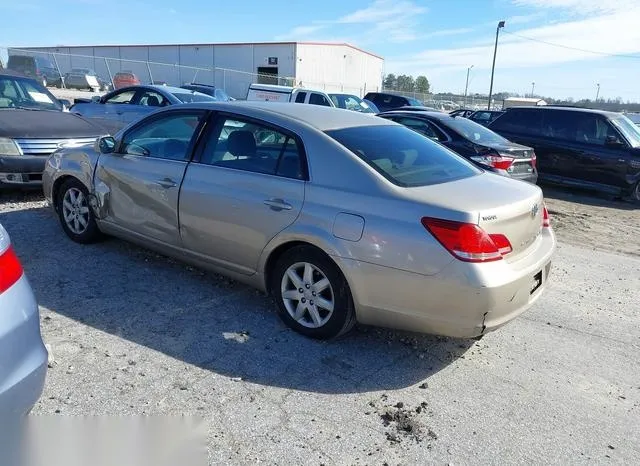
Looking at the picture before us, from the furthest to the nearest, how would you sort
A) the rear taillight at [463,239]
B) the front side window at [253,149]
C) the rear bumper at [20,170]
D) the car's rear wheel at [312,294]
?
the rear bumper at [20,170] → the front side window at [253,149] → the car's rear wheel at [312,294] → the rear taillight at [463,239]

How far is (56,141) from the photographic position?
688 centimetres

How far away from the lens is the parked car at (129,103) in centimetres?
1123

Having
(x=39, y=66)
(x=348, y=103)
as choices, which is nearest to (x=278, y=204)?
(x=348, y=103)

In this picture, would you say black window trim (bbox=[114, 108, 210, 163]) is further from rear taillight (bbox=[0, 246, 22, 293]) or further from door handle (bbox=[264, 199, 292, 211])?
rear taillight (bbox=[0, 246, 22, 293])

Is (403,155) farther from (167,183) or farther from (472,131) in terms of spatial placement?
(472,131)

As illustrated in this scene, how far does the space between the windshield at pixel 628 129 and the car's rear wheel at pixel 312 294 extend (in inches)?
351

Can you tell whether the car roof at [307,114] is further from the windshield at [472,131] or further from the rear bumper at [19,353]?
the windshield at [472,131]

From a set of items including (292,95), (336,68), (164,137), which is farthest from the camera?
(336,68)

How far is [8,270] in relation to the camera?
7.03 feet

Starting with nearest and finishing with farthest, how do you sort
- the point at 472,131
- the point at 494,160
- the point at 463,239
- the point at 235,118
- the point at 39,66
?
1. the point at 463,239
2. the point at 235,118
3. the point at 494,160
4. the point at 472,131
5. the point at 39,66

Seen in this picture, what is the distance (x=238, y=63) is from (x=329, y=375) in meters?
48.9

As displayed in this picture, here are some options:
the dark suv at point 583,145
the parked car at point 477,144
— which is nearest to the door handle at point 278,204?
the parked car at point 477,144

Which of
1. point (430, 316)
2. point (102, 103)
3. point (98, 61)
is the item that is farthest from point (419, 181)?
→ point (98, 61)

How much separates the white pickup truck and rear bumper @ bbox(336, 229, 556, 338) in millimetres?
14519
